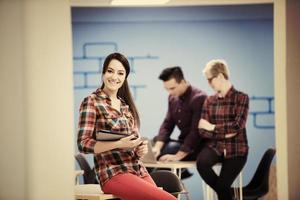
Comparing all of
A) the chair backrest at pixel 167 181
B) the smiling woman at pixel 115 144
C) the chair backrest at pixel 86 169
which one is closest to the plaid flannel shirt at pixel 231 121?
the chair backrest at pixel 167 181

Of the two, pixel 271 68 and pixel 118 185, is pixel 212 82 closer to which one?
pixel 271 68

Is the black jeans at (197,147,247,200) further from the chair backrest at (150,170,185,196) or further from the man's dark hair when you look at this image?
the man's dark hair

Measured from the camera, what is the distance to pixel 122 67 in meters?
4.78

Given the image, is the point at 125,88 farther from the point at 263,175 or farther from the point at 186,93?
the point at 263,175

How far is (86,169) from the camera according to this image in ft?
15.6

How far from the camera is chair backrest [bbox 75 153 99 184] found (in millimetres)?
4727

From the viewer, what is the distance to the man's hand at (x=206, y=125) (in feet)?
16.5

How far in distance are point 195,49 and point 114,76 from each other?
2.20ft

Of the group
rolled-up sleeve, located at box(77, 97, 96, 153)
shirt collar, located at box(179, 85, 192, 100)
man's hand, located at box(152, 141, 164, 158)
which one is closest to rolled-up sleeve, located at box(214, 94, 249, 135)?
shirt collar, located at box(179, 85, 192, 100)

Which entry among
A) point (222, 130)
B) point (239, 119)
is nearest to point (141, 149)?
point (222, 130)

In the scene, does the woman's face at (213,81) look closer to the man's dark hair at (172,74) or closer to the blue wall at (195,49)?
the blue wall at (195,49)

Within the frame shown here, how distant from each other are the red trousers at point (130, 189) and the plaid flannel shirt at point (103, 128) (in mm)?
41

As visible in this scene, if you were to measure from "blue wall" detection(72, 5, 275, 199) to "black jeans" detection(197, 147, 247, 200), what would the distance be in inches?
2.5

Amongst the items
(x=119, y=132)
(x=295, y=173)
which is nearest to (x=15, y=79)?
(x=119, y=132)
